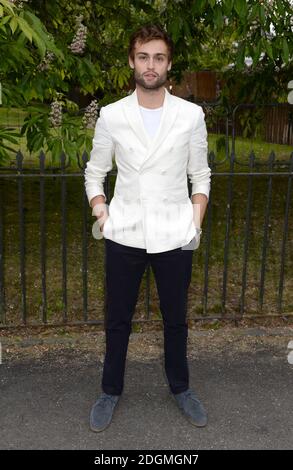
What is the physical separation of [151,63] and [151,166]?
0.53 meters

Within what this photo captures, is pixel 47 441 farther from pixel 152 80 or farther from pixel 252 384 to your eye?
pixel 152 80

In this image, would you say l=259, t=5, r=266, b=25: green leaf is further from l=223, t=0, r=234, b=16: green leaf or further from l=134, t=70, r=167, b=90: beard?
l=134, t=70, r=167, b=90: beard

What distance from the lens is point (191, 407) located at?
3484 millimetres

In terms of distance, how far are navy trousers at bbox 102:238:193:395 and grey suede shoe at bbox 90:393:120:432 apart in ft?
0.14

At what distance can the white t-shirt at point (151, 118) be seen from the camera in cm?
306

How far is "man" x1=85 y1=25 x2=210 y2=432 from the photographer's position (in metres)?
3.03

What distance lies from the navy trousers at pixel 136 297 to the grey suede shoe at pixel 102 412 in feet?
0.14

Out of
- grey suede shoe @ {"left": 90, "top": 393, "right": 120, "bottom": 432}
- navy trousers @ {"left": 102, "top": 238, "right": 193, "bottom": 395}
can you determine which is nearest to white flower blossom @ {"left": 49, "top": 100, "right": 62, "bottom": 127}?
navy trousers @ {"left": 102, "top": 238, "right": 193, "bottom": 395}

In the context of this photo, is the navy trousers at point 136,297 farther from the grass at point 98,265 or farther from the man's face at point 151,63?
the grass at point 98,265

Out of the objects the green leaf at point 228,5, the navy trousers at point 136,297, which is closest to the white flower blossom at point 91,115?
the green leaf at point 228,5

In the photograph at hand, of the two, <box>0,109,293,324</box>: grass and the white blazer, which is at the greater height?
the white blazer

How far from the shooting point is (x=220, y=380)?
13.1 feet

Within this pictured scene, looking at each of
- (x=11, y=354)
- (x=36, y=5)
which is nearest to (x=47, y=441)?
(x=11, y=354)
